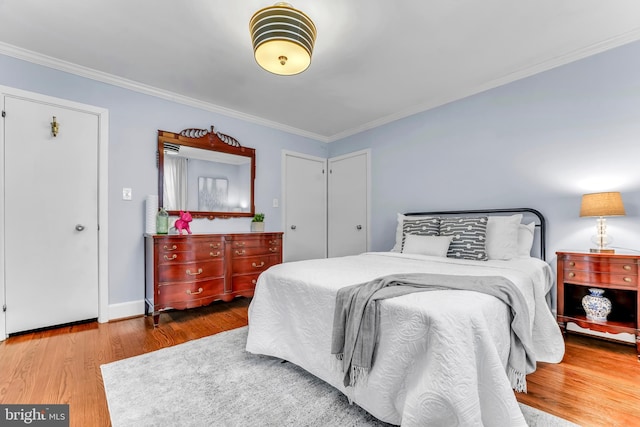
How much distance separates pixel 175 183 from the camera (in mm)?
3320

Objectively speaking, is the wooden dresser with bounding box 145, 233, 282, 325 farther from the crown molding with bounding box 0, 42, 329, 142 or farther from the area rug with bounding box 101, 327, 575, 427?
the crown molding with bounding box 0, 42, 329, 142

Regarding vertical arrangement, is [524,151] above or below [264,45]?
below

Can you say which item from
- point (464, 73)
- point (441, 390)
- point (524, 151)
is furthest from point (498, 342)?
point (464, 73)

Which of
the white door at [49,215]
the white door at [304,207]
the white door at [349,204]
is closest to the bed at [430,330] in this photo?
the white door at [349,204]

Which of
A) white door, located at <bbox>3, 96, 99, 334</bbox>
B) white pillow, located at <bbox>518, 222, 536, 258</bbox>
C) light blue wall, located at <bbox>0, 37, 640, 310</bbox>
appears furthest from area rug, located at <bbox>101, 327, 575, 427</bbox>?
white pillow, located at <bbox>518, 222, 536, 258</bbox>

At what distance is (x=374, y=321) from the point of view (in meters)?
1.34

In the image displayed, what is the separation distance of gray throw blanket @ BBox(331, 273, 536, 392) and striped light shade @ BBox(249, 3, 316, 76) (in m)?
1.53

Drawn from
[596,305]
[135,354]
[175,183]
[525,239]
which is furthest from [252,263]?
[596,305]

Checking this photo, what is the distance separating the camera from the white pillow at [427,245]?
106 inches

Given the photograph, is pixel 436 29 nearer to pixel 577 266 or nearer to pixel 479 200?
pixel 479 200

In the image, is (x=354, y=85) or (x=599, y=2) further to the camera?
(x=354, y=85)

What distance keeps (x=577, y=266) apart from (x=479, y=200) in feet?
3.50

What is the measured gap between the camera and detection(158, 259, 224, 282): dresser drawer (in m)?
2.79

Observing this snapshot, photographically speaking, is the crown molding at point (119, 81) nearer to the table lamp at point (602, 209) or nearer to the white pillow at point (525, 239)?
the white pillow at point (525, 239)
